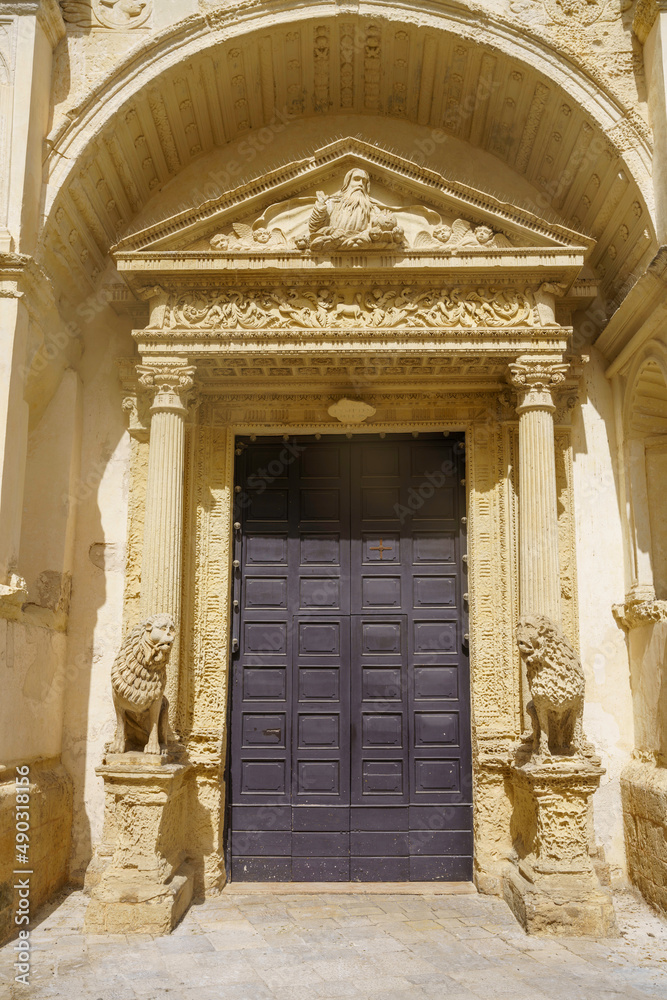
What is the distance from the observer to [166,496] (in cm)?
662

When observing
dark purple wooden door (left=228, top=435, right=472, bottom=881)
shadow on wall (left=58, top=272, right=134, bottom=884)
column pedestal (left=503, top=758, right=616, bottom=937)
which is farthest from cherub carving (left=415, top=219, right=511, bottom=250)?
column pedestal (left=503, top=758, right=616, bottom=937)

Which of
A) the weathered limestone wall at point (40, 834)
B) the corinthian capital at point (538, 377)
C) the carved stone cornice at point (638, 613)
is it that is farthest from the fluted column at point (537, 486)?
the weathered limestone wall at point (40, 834)

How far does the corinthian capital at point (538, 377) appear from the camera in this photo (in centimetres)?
671

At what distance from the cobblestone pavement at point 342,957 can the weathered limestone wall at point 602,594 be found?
795mm

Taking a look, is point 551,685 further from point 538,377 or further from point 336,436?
point 336,436

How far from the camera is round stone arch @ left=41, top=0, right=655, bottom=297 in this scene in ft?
22.7

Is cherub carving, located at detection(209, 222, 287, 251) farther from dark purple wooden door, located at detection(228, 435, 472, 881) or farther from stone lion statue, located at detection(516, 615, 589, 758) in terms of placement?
stone lion statue, located at detection(516, 615, 589, 758)

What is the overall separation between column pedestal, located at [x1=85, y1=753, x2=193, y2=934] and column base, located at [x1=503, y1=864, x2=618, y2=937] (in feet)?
7.95

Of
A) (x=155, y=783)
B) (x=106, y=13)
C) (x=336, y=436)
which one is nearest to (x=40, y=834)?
(x=155, y=783)

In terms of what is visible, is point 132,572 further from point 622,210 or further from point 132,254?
point 622,210

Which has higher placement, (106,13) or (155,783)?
(106,13)

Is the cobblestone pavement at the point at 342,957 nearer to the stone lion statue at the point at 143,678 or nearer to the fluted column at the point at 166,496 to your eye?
the stone lion statue at the point at 143,678

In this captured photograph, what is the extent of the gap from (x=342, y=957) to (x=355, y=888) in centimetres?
158

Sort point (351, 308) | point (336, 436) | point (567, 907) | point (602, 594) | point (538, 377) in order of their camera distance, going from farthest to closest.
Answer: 1. point (336, 436)
2. point (602, 594)
3. point (351, 308)
4. point (538, 377)
5. point (567, 907)
